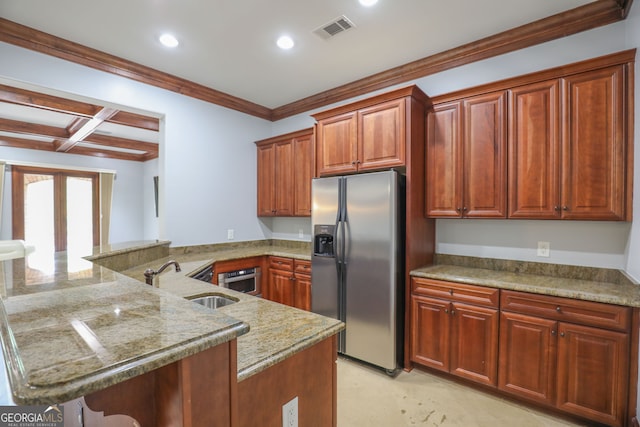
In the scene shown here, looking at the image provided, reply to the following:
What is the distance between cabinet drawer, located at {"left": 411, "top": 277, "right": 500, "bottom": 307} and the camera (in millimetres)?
2277

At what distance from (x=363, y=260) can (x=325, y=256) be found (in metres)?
0.44

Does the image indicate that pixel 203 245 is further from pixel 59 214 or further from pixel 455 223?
pixel 59 214

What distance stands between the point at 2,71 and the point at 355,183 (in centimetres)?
300

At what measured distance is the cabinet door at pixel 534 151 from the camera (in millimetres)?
2260

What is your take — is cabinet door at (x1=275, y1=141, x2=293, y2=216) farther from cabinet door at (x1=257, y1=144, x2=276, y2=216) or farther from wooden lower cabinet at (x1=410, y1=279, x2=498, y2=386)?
wooden lower cabinet at (x1=410, y1=279, x2=498, y2=386)

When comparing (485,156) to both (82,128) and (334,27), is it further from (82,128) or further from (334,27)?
(82,128)

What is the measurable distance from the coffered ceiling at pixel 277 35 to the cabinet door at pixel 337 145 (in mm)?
590

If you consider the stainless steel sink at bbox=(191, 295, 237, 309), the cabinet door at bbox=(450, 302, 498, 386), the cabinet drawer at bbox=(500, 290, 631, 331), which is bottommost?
the cabinet door at bbox=(450, 302, 498, 386)

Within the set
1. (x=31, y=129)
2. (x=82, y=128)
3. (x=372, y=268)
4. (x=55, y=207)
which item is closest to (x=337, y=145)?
(x=372, y=268)

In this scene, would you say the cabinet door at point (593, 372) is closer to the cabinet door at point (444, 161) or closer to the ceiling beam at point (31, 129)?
the cabinet door at point (444, 161)

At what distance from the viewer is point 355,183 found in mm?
2787

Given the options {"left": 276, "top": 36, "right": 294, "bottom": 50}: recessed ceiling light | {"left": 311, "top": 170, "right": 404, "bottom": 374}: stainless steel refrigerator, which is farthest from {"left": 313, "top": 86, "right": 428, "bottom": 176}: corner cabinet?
{"left": 276, "top": 36, "right": 294, "bottom": 50}: recessed ceiling light

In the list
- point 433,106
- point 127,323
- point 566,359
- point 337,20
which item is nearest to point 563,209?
point 566,359

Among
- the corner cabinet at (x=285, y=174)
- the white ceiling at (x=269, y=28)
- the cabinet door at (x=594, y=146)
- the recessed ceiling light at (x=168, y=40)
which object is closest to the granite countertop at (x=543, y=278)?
the cabinet door at (x=594, y=146)
